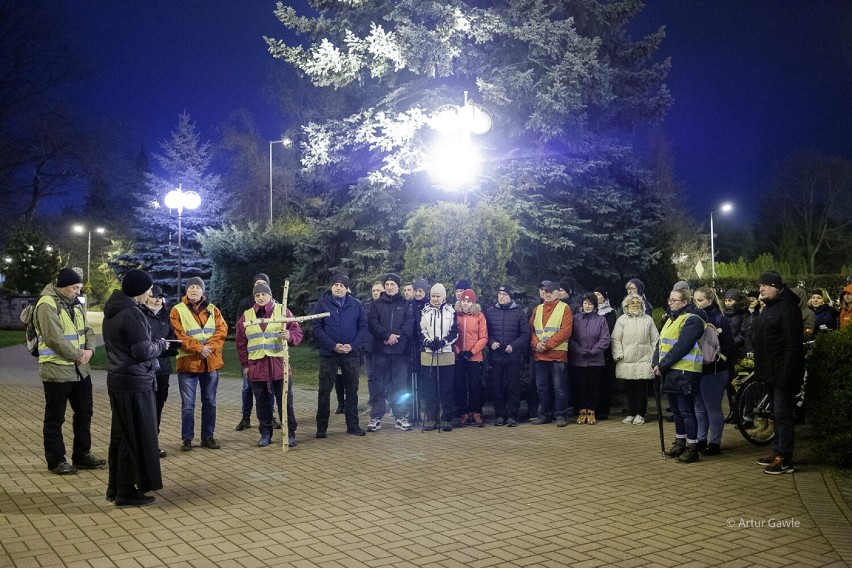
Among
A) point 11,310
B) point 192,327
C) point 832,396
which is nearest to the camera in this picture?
point 832,396

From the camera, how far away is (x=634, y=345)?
11227 mm

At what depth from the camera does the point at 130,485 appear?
6.83 m

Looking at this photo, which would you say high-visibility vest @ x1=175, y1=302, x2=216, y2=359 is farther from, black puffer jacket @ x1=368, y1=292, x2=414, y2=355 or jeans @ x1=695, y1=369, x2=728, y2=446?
jeans @ x1=695, y1=369, x2=728, y2=446

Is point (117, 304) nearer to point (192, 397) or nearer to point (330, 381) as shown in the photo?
point (192, 397)

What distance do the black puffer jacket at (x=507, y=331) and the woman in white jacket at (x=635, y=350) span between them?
1429 millimetres

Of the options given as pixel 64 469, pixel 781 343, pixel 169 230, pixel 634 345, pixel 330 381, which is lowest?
pixel 64 469

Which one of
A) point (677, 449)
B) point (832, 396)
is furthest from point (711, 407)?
point (832, 396)

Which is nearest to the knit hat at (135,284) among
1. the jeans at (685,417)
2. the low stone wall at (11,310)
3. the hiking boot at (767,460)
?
the jeans at (685,417)

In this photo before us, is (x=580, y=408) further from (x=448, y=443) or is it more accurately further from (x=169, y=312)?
(x=169, y=312)

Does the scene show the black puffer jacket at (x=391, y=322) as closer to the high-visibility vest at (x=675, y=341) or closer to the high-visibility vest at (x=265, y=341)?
the high-visibility vest at (x=265, y=341)

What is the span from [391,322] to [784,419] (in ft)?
17.0

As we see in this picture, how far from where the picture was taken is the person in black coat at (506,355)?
11.1 metres

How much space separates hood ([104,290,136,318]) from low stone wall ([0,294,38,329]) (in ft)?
116

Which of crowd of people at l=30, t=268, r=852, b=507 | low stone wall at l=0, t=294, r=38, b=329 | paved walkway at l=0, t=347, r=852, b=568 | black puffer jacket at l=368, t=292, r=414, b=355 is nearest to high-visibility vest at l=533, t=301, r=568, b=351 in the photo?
crowd of people at l=30, t=268, r=852, b=507
